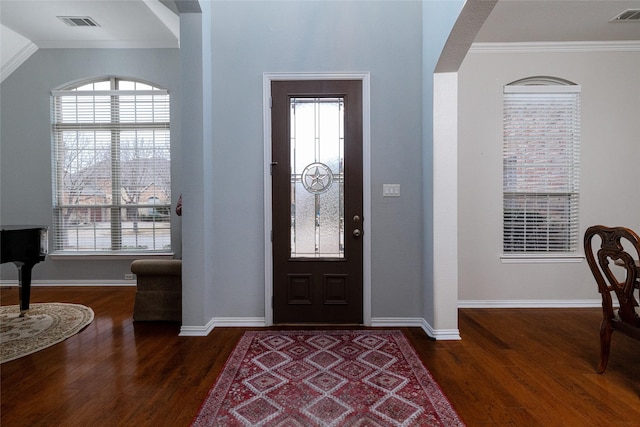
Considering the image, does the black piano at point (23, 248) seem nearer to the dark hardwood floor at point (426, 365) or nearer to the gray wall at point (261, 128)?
the dark hardwood floor at point (426, 365)

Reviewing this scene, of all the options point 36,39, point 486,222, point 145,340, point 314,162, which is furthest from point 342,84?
point 36,39

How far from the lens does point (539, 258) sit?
12.8 feet

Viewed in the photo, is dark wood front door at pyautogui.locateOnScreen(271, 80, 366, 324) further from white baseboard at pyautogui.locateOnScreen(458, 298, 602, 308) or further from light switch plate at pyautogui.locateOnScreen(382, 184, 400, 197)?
white baseboard at pyautogui.locateOnScreen(458, 298, 602, 308)

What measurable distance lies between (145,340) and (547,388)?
10.3 ft

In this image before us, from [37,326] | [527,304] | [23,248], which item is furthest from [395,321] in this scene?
[23,248]

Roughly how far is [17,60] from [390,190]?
558 cm

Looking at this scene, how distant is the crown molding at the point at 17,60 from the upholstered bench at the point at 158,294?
12.7 ft

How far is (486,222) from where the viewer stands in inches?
152

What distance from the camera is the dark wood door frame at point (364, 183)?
3.21m

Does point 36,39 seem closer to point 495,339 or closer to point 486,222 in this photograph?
point 486,222

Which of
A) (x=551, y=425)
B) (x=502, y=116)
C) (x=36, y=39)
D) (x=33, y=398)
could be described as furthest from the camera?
(x=36, y=39)

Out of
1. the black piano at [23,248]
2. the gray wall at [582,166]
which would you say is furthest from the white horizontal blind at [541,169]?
the black piano at [23,248]

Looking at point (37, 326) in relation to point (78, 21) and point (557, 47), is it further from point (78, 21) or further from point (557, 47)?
point (557, 47)

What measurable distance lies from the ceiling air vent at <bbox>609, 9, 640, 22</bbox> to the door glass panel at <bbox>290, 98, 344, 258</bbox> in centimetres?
296
